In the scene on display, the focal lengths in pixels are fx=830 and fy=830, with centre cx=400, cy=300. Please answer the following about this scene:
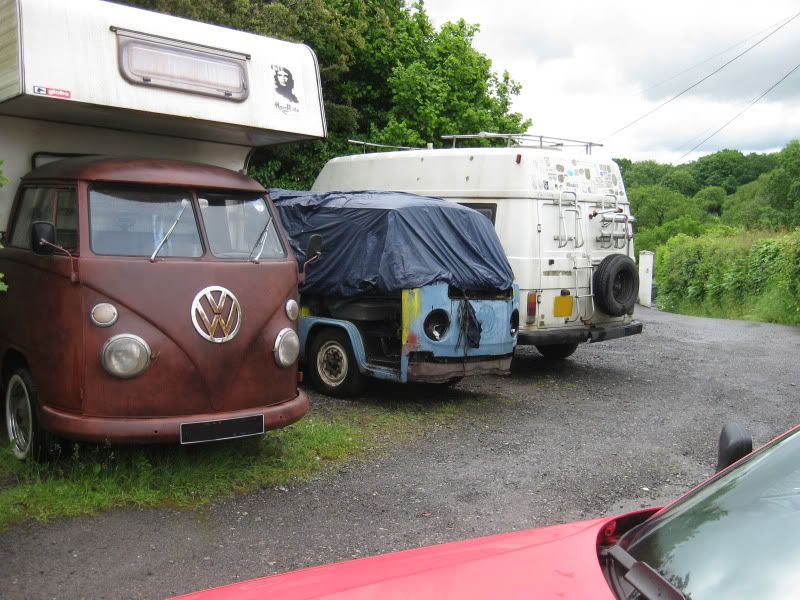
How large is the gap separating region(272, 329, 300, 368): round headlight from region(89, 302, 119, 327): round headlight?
118cm

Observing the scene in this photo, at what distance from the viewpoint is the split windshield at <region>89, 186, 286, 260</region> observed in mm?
5793

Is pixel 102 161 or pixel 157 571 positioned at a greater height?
pixel 102 161

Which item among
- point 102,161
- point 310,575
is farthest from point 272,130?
point 310,575

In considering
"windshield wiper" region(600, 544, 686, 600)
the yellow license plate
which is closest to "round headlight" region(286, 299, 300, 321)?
"windshield wiper" region(600, 544, 686, 600)

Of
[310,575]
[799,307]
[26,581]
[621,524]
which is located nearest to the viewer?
[310,575]

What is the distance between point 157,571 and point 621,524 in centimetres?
284

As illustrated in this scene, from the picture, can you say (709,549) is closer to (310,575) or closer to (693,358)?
(310,575)

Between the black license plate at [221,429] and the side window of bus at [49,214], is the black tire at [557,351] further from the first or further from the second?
the side window of bus at [49,214]

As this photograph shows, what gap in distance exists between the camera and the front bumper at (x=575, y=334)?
33.7 ft

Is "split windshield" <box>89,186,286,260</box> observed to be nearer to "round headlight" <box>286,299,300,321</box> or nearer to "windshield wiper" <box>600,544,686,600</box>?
"round headlight" <box>286,299,300,321</box>

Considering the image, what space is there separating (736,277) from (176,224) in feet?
65.1

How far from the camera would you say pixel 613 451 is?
7.44 meters

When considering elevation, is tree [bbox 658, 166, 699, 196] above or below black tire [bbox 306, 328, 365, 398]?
above

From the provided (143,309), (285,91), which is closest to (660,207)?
(285,91)
